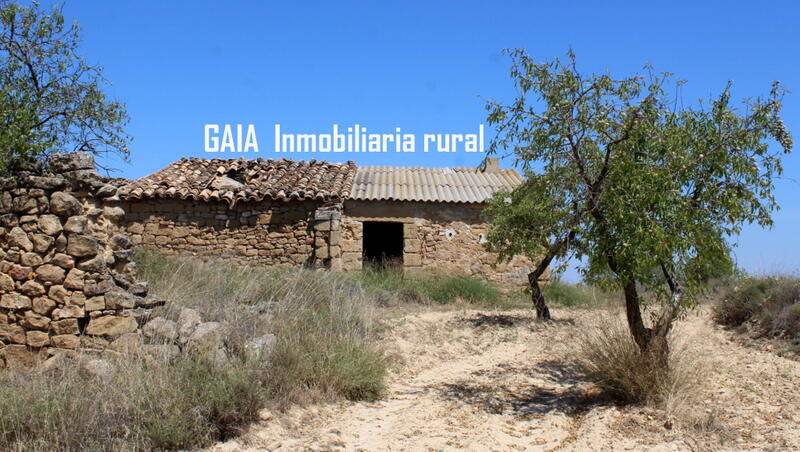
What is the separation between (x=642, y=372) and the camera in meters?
5.77

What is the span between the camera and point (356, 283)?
11.5 m

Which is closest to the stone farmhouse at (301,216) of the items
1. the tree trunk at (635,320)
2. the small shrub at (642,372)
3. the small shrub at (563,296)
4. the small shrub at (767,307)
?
the small shrub at (563,296)

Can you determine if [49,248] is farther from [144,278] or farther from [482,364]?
[482,364]

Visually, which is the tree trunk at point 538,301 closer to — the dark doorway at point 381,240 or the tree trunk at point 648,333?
the tree trunk at point 648,333

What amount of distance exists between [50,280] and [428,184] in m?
11.0

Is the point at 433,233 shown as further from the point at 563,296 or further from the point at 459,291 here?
the point at 563,296

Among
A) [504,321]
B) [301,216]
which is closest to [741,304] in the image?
[504,321]

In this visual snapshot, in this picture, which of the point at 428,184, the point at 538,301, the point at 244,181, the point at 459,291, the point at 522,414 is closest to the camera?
the point at 522,414

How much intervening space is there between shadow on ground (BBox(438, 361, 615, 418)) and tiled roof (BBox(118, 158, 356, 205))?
7571 millimetres

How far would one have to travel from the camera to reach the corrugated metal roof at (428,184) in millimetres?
14914

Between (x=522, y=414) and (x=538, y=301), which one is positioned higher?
(x=538, y=301)

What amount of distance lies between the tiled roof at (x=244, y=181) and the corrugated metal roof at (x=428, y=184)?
1.69 feet

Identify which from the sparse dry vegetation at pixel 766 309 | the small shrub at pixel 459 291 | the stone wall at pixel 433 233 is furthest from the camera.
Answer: the stone wall at pixel 433 233

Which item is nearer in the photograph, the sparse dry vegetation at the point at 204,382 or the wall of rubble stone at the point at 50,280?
the sparse dry vegetation at the point at 204,382
